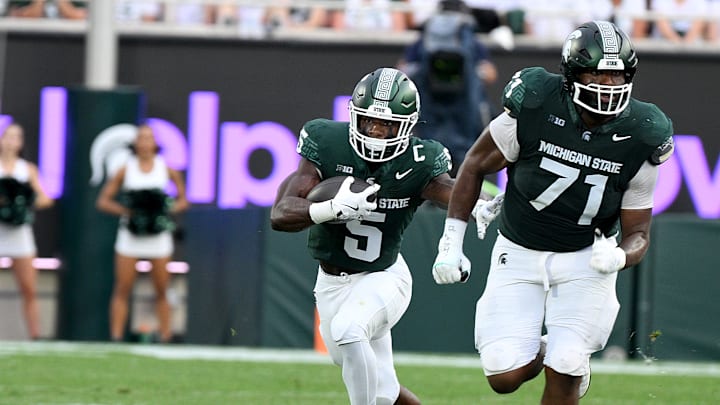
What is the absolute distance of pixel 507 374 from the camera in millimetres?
5316

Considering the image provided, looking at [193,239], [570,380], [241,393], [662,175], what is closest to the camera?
[570,380]

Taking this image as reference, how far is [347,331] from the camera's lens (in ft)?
17.8

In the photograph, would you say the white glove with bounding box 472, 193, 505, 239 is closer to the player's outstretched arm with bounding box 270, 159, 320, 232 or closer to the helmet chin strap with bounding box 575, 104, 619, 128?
the helmet chin strap with bounding box 575, 104, 619, 128

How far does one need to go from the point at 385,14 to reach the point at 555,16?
156 cm

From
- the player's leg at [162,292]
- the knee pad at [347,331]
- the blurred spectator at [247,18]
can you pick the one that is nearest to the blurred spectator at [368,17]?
the blurred spectator at [247,18]


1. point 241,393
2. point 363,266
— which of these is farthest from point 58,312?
point 363,266

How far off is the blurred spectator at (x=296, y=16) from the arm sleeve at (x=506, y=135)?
737 centimetres

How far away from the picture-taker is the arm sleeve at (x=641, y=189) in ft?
17.4

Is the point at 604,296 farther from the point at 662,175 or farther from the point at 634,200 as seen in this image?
the point at 662,175

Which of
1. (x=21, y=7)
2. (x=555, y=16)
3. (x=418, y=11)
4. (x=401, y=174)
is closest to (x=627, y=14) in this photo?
(x=555, y=16)

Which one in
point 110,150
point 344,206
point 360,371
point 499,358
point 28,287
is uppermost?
point 344,206

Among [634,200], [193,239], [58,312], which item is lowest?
[58,312]

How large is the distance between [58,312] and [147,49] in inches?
103

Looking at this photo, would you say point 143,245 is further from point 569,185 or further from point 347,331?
point 569,185
